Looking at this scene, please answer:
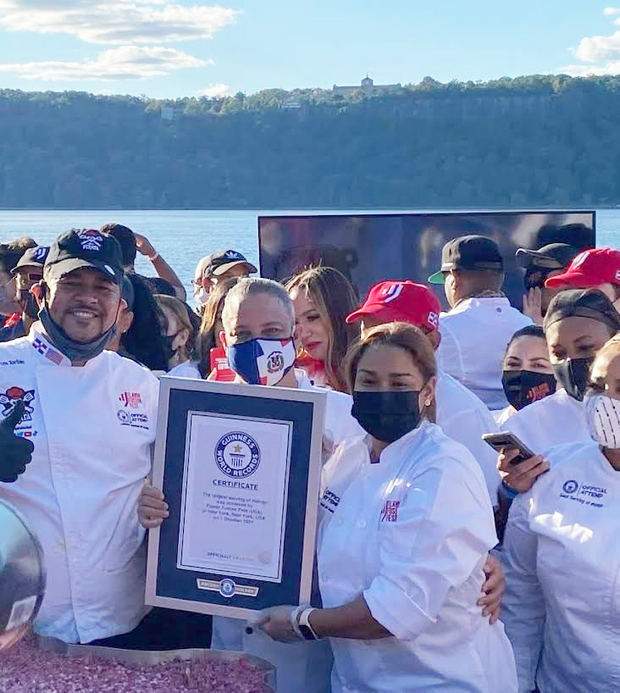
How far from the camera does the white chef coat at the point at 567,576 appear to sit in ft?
10.5

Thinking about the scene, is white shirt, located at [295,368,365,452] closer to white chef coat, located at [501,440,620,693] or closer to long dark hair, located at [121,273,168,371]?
white chef coat, located at [501,440,620,693]

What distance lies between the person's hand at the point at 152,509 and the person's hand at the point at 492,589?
91 centimetres

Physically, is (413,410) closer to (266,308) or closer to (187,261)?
(266,308)

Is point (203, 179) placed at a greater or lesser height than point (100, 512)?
greater

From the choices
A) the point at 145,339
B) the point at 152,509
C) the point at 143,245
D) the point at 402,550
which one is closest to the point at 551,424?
the point at 402,550

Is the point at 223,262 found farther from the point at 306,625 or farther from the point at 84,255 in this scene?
the point at 306,625

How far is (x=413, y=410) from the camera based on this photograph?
10.7 ft

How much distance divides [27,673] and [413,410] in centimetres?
122

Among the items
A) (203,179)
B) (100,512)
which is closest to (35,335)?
(100,512)

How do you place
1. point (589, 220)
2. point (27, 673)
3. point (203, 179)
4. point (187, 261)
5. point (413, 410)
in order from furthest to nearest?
point (203, 179)
point (187, 261)
point (589, 220)
point (413, 410)
point (27, 673)

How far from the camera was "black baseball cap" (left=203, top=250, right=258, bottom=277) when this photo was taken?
22.5ft

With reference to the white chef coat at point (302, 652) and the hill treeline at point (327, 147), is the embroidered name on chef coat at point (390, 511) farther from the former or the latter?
the hill treeline at point (327, 147)

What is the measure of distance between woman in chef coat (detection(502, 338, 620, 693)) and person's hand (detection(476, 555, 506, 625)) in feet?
0.57

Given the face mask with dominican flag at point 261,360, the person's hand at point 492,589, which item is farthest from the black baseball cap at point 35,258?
the person's hand at point 492,589
